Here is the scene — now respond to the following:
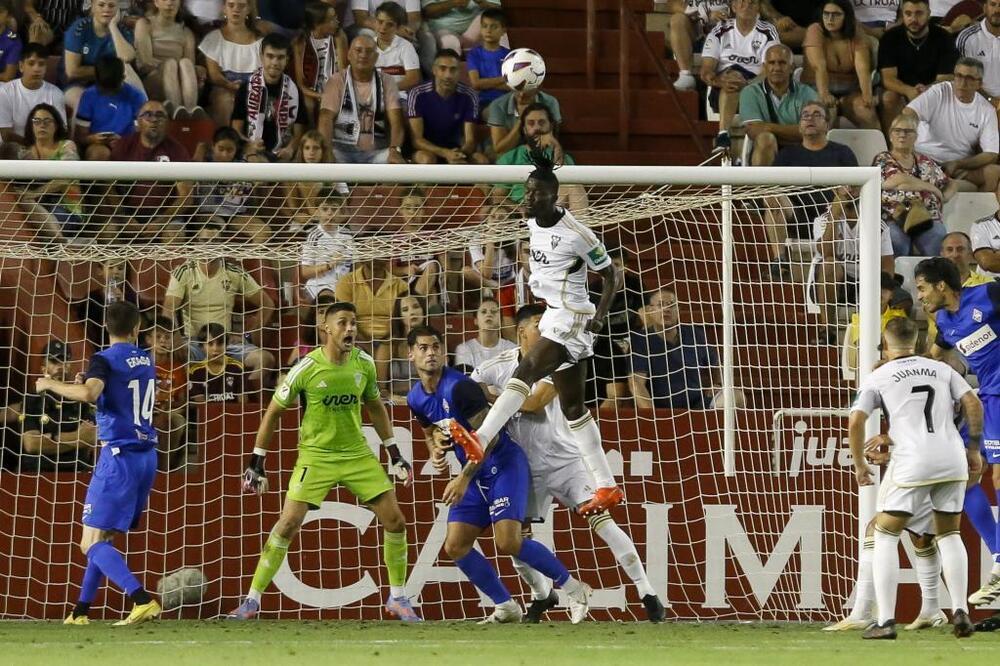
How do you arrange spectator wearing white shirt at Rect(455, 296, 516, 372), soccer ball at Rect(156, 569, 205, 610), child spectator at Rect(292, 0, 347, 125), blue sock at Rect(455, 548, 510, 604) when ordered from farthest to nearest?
child spectator at Rect(292, 0, 347, 125) → spectator wearing white shirt at Rect(455, 296, 516, 372) → soccer ball at Rect(156, 569, 205, 610) → blue sock at Rect(455, 548, 510, 604)

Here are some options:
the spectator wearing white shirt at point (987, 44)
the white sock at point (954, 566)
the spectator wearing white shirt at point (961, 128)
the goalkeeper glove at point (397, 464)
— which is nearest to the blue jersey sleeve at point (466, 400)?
the goalkeeper glove at point (397, 464)

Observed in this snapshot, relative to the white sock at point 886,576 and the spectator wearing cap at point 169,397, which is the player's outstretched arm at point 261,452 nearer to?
the spectator wearing cap at point 169,397

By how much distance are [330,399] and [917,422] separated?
11.9 feet

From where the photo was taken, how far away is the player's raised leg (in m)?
10.3

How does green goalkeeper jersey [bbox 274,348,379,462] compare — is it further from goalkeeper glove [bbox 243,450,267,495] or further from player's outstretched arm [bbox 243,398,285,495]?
goalkeeper glove [bbox 243,450,267,495]

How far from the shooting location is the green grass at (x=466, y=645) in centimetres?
789

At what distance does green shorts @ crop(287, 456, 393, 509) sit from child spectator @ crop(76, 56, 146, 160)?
4.07m

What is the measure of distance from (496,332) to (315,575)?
2085mm

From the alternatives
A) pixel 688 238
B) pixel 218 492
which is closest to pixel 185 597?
pixel 218 492

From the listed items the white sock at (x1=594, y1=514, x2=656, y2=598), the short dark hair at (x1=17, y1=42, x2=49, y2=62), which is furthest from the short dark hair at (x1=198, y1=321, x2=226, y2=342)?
the short dark hair at (x1=17, y1=42, x2=49, y2=62)

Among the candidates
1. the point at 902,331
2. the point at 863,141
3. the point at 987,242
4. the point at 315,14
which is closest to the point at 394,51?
the point at 315,14

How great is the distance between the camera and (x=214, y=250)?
1112 centimetres

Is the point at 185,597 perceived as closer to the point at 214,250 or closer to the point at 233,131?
the point at 214,250

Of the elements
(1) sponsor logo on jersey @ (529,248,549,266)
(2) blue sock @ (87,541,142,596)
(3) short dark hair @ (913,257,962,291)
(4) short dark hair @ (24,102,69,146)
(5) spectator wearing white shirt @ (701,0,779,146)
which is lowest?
(2) blue sock @ (87,541,142,596)
